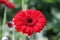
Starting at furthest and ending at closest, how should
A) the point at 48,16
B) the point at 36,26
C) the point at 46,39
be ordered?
the point at 48,16, the point at 46,39, the point at 36,26

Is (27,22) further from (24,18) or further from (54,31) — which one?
(54,31)

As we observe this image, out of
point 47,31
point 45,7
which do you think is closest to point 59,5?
point 45,7

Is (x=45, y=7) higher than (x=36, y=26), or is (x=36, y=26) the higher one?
(x=45, y=7)

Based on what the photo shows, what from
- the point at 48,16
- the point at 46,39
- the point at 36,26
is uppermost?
the point at 48,16

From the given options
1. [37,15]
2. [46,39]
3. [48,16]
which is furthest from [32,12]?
[48,16]

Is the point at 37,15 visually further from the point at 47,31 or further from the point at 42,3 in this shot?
the point at 42,3

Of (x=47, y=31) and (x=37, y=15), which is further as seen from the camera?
(x=47, y=31)

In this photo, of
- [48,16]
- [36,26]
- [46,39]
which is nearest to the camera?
[36,26]
